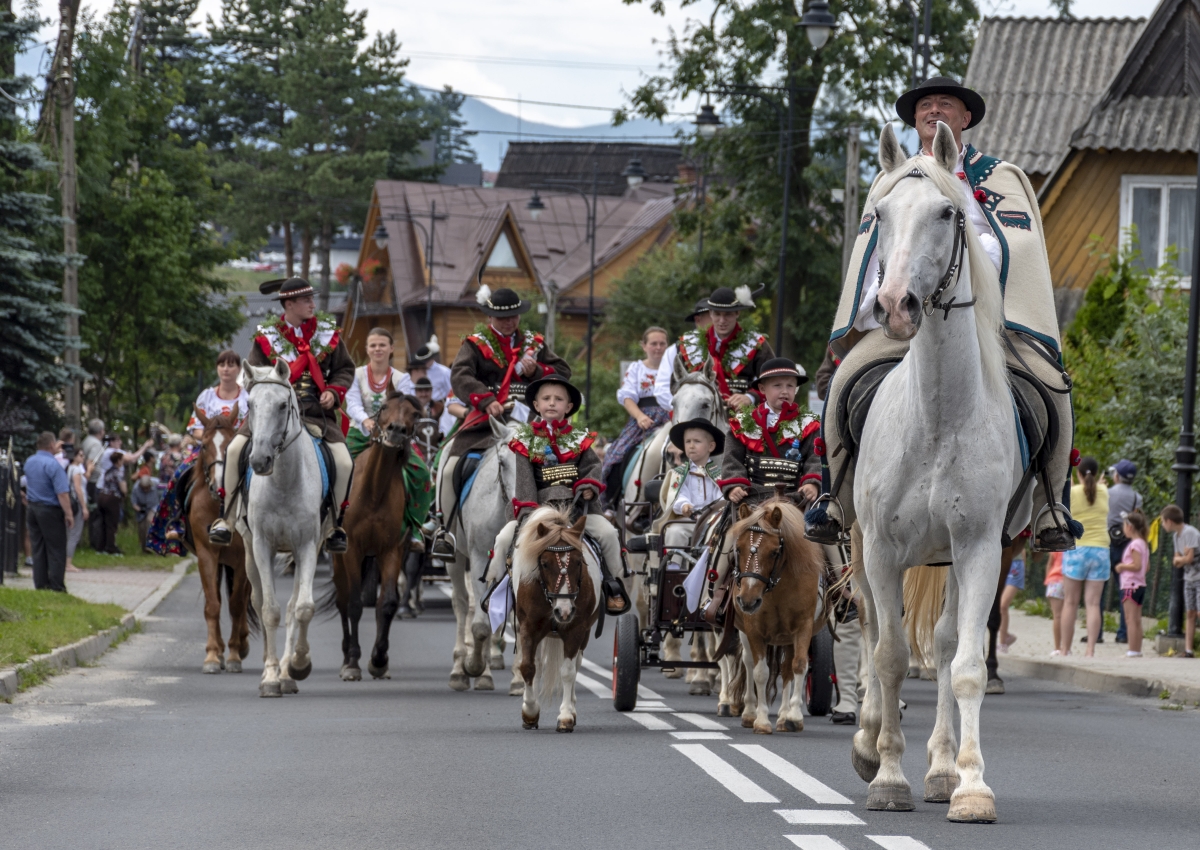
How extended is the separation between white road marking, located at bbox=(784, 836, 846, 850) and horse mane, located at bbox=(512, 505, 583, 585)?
495 cm

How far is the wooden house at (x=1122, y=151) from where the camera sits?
112 ft

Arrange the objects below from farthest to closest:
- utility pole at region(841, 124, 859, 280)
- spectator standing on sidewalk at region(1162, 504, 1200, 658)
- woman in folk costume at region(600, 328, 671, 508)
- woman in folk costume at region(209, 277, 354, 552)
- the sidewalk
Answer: utility pole at region(841, 124, 859, 280)
spectator standing on sidewalk at region(1162, 504, 1200, 658)
woman in folk costume at region(600, 328, 671, 508)
the sidewalk
woman in folk costume at region(209, 277, 354, 552)

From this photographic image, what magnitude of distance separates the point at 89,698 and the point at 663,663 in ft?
14.5

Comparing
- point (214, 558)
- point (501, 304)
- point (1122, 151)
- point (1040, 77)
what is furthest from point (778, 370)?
point (1040, 77)

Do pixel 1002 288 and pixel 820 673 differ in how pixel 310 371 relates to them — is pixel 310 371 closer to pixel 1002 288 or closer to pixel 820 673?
pixel 820 673

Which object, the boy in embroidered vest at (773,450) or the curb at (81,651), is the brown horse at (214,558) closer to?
the curb at (81,651)

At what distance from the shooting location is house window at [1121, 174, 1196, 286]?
3438cm

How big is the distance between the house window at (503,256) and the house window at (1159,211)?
4513 cm

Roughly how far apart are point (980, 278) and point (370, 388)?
10165 mm

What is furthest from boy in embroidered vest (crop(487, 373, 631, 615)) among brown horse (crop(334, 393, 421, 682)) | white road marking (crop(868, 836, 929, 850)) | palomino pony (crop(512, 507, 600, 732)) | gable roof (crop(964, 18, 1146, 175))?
gable roof (crop(964, 18, 1146, 175))

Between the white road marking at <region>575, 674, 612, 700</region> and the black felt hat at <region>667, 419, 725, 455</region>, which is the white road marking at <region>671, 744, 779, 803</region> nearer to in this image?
the white road marking at <region>575, 674, 612, 700</region>

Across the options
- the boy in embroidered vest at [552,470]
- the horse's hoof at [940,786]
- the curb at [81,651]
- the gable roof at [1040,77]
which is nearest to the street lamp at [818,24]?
the gable roof at [1040,77]

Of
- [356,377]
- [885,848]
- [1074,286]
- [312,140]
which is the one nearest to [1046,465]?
[885,848]

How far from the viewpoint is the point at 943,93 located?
382 inches
